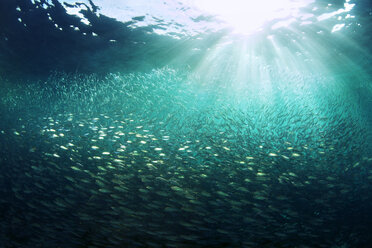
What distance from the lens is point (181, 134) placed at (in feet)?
36.9

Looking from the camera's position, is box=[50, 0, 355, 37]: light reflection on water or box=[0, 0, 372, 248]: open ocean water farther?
Result: box=[50, 0, 355, 37]: light reflection on water

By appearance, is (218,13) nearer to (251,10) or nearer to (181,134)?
(251,10)

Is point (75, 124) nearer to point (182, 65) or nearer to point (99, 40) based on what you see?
point (99, 40)

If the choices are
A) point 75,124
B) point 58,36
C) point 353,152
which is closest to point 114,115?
point 75,124

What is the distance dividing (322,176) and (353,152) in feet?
6.69

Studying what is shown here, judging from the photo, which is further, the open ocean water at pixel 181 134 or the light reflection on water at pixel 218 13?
the light reflection on water at pixel 218 13

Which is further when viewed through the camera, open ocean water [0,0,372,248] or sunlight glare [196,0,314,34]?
sunlight glare [196,0,314,34]

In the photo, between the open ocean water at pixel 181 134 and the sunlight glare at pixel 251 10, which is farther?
the sunlight glare at pixel 251 10

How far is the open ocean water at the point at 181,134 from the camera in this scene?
328 inches

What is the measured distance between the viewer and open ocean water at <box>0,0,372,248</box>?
833 cm

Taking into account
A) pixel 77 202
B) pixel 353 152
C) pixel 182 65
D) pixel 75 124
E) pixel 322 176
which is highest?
pixel 182 65

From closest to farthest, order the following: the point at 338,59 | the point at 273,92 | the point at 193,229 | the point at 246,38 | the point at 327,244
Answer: the point at 193,229
the point at 327,244
the point at 246,38
the point at 338,59
the point at 273,92

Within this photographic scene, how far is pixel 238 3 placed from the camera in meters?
9.39

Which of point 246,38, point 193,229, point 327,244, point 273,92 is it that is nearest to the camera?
point 193,229
